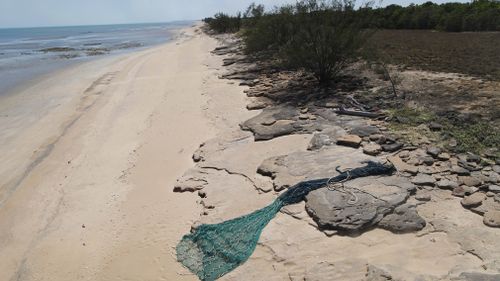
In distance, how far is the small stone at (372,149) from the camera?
5924 mm

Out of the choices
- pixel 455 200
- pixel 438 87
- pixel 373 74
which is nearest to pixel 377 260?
pixel 455 200

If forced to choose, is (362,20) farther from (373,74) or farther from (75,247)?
(75,247)

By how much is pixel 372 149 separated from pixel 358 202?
1541 mm

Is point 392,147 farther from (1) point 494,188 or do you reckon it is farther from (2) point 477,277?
(2) point 477,277

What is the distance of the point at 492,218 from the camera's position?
13.7ft

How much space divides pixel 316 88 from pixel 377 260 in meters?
Answer: 6.75

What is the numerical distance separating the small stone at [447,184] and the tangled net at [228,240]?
1.03 meters

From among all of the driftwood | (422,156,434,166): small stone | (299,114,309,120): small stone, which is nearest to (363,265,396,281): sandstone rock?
(422,156,434,166): small stone

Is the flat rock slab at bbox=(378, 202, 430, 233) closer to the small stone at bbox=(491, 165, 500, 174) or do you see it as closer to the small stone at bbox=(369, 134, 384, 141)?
the small stone at bbox=(491, 165, 500, 174)

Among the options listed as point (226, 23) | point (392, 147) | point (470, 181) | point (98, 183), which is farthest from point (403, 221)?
point (226, 23)

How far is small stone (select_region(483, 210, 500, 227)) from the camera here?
4088 millimetres

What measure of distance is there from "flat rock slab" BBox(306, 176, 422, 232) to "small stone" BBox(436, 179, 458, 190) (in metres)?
0.32

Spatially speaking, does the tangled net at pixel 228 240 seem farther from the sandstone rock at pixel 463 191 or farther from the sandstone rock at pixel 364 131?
the sandstone rock at pixel 364 131

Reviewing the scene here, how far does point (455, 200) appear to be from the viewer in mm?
4609
